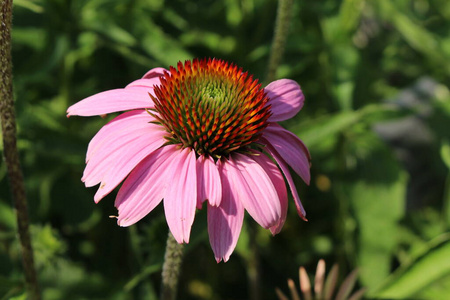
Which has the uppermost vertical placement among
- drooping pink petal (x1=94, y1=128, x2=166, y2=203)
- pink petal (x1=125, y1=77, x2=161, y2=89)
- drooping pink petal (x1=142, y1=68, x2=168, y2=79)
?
drooping pink petal (x1=142, y1=68, x2=168, y2=79)

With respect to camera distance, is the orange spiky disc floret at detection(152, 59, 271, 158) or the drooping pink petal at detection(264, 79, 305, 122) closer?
the orange spiky disc floret at detection(152, 59, 271, 158)

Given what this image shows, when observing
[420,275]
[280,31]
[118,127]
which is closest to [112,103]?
[118,127]

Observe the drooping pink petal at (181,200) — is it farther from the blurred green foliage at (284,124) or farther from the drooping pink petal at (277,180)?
the blurred green foliage at (284,124)

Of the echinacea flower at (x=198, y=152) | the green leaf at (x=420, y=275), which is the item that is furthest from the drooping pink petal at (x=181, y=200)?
the green leaf at (x=420, y=275)

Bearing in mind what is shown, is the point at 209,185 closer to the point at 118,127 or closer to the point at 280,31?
the point at 118,127

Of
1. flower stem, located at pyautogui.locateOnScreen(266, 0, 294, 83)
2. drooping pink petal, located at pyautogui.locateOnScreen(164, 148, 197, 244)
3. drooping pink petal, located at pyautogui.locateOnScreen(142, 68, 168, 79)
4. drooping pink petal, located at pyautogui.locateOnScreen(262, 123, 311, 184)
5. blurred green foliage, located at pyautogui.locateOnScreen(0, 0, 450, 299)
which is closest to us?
drooping pink petal, located at pyautogui.locateOnScreen(164, 148, 197, 244)

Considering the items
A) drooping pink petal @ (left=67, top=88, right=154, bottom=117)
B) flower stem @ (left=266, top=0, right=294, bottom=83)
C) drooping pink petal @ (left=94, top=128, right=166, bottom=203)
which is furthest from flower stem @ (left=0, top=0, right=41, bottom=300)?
flower stem @ (left=266, top=0, right=294, bottom=83)

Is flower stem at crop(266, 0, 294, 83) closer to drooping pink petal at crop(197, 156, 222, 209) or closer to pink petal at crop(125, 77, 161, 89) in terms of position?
pink petal at crop(125, 77, 161, 89)

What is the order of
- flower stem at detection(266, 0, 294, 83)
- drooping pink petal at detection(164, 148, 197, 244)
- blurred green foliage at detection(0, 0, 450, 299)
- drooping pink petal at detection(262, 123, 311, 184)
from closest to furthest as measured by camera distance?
drooping pink petal at detection(164, 148, 197, 244) < drooping pink petal at detection(262, 123, 311, 184) < flower stem at detection(266, 0, 294, 83) < blurred green foliage at detection(0, 0, 450, 299)

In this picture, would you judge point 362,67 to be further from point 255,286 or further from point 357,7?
point 255,286
